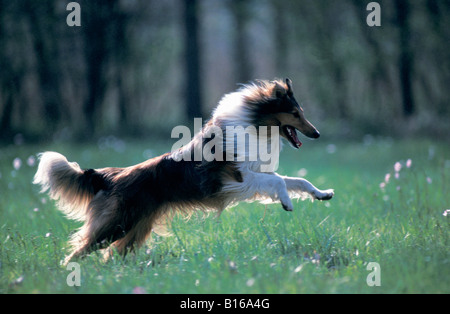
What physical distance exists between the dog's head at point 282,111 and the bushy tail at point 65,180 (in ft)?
6.05

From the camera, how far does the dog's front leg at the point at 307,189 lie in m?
4.63

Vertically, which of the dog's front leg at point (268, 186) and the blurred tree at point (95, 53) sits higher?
the blurred tree at point (95, 53)

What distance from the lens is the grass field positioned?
11.7 feet

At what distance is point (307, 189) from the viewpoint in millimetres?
4707

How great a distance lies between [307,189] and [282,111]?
0.84 metres

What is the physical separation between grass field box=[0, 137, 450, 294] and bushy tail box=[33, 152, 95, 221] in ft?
1.73

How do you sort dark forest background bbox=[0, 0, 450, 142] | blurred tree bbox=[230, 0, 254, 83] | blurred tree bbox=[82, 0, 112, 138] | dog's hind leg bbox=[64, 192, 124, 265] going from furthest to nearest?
blurred tree bbox=[230, 0, 254, 83], blurred tree bbox=[82, 0, 112, 138], dark forest background bbox=[0, 0, 450, 142], dog's hind leg bbox=[64, 192, 124, 265]

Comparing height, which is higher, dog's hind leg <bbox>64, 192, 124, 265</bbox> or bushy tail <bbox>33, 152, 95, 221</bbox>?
bushy tail <bbox>33, 152, 95, 221</bbox>

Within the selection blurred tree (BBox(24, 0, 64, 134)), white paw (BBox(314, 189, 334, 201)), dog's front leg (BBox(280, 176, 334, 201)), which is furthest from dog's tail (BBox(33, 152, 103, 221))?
blurred tree (BBox(24, 0, 64, 134))

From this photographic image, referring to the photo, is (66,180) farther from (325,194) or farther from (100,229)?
(325,194)

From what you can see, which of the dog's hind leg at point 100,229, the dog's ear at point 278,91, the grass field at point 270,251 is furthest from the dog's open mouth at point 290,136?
the dog's hind leg at point 100,229

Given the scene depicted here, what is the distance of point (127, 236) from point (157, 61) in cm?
1717

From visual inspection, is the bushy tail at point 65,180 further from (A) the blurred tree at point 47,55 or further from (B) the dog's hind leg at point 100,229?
(A) the blurred tree at point 47,55

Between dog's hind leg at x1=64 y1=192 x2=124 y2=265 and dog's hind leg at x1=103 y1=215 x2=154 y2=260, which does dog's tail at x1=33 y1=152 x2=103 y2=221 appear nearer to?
dog's hind leg at x1=64 y1=192 x2=124 y2=265
